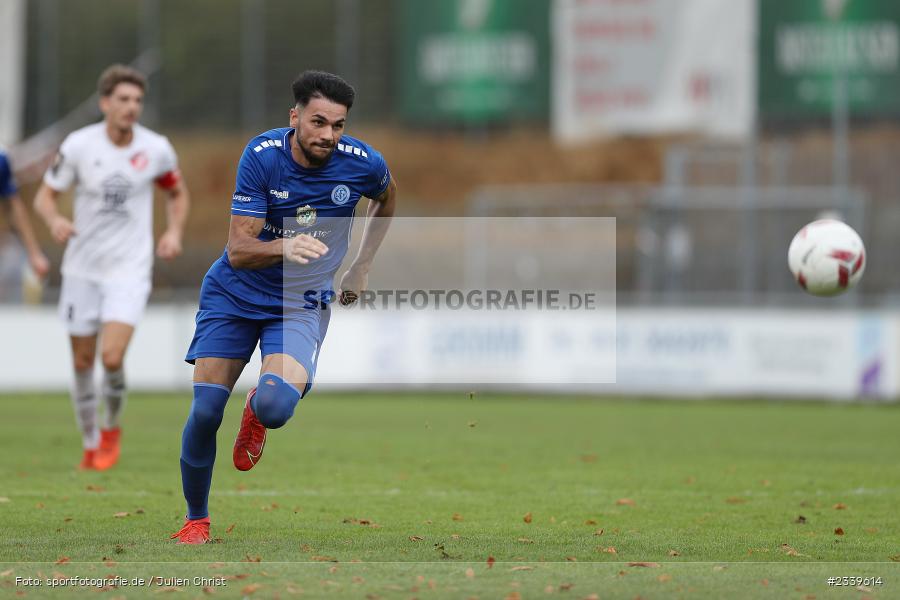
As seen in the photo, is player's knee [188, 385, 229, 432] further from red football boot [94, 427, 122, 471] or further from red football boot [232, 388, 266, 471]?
red football boot [94, 427, 122, 471]

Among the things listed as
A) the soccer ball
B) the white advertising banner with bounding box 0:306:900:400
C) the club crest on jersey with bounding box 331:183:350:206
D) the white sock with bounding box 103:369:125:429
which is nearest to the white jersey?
the white sock with bounding box 103:369:125:429

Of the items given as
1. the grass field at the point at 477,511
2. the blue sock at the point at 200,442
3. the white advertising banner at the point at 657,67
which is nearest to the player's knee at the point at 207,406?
the blue sock at the point at 200,442

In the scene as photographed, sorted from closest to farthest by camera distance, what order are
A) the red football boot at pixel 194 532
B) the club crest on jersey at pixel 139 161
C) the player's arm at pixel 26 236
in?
the red football boot at pixel 194 532 < the club crest on jersey at pixel 139 161 < the player's arm at pixel 26 236

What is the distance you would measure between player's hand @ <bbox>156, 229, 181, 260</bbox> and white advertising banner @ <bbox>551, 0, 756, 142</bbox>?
19.0 m

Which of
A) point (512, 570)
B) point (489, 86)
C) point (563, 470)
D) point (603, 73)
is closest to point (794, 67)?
point (603, 73)

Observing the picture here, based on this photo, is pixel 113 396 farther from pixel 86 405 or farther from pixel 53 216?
pixel 53 216

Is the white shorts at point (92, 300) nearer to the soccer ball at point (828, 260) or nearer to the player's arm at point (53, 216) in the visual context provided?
the player's arm at point (53, 216)

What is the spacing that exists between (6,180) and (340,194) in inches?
182

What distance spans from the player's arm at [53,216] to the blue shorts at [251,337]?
10.6ft

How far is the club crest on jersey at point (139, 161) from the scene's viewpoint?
10.7 metres

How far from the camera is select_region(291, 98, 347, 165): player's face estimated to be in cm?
724

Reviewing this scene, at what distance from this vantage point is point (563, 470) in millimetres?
11250

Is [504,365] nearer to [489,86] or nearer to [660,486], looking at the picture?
[660,486]

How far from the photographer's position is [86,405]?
1088cm
